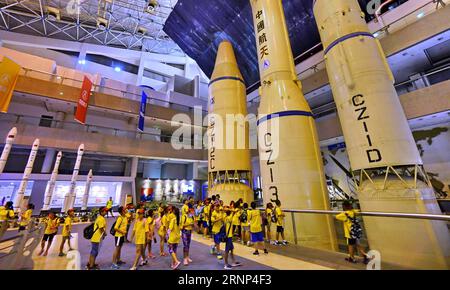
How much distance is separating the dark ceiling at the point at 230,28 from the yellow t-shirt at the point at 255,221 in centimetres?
1145

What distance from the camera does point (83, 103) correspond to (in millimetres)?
14445

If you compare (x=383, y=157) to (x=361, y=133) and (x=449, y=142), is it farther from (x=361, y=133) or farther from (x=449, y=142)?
(x=449, y=142)

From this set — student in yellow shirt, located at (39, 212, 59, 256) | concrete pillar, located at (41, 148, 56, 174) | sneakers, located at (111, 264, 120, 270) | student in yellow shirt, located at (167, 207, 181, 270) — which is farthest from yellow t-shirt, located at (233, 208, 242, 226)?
concrete pillar, located at (41, 148, 56, 174)

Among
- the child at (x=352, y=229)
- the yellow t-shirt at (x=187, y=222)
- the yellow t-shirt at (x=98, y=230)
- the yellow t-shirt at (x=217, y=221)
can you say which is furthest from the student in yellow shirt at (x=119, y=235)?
the child at (x=352, y=229)

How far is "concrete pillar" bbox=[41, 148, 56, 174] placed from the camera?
14.8m

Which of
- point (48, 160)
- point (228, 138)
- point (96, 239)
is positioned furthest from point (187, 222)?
point (48, 160)

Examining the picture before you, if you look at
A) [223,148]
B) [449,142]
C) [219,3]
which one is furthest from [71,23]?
[449,142]

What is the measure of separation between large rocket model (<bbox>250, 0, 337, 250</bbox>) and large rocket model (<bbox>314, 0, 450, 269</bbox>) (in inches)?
44.4

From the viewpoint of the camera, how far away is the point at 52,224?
224 inches

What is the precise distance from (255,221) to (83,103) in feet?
50.5

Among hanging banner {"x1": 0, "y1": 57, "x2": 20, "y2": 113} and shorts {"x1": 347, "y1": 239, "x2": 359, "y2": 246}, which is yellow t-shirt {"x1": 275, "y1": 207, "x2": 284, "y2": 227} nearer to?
shorts {"x1": 347, "y1": 239, "x2": 359, "y2": 246}

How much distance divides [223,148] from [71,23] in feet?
80.7

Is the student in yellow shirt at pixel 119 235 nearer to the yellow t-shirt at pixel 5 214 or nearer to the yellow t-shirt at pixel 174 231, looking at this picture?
the yellow t-shirt at pixel 174 231

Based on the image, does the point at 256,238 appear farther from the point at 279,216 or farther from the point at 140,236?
the point at 140,236
